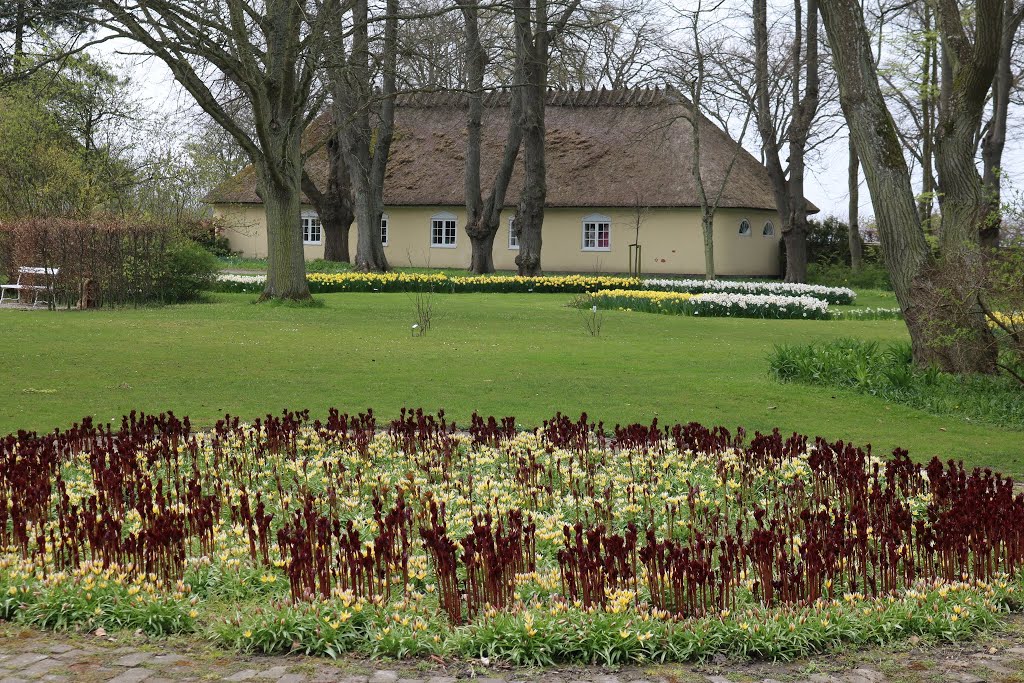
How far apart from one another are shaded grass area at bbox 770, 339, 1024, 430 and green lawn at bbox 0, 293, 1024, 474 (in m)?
0.36

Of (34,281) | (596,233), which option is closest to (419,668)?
(34,281)

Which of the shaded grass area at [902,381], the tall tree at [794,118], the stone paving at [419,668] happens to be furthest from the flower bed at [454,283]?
the stone paving at [419,668]

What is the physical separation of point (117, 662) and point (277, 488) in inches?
123

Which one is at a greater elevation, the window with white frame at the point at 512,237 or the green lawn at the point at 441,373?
the window with white frame at the point at 512,237

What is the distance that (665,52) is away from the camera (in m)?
37.1

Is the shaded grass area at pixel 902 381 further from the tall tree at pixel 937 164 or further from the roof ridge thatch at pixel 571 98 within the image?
the roof ridge thatch at pixel 571 98

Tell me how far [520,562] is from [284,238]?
20844 millimetres

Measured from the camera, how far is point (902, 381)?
43.0 feet

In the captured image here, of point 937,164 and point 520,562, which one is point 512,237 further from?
point 520,562

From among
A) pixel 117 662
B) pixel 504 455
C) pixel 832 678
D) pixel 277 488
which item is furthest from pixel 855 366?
pixel 117 662

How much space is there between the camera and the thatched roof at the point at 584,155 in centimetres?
4881

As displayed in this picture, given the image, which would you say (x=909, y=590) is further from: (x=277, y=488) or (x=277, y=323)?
(x=277, y=323)

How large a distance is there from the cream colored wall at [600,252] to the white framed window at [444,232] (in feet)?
0.59

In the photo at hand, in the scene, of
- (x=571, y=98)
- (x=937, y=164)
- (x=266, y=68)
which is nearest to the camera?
(x=937, y=164)
